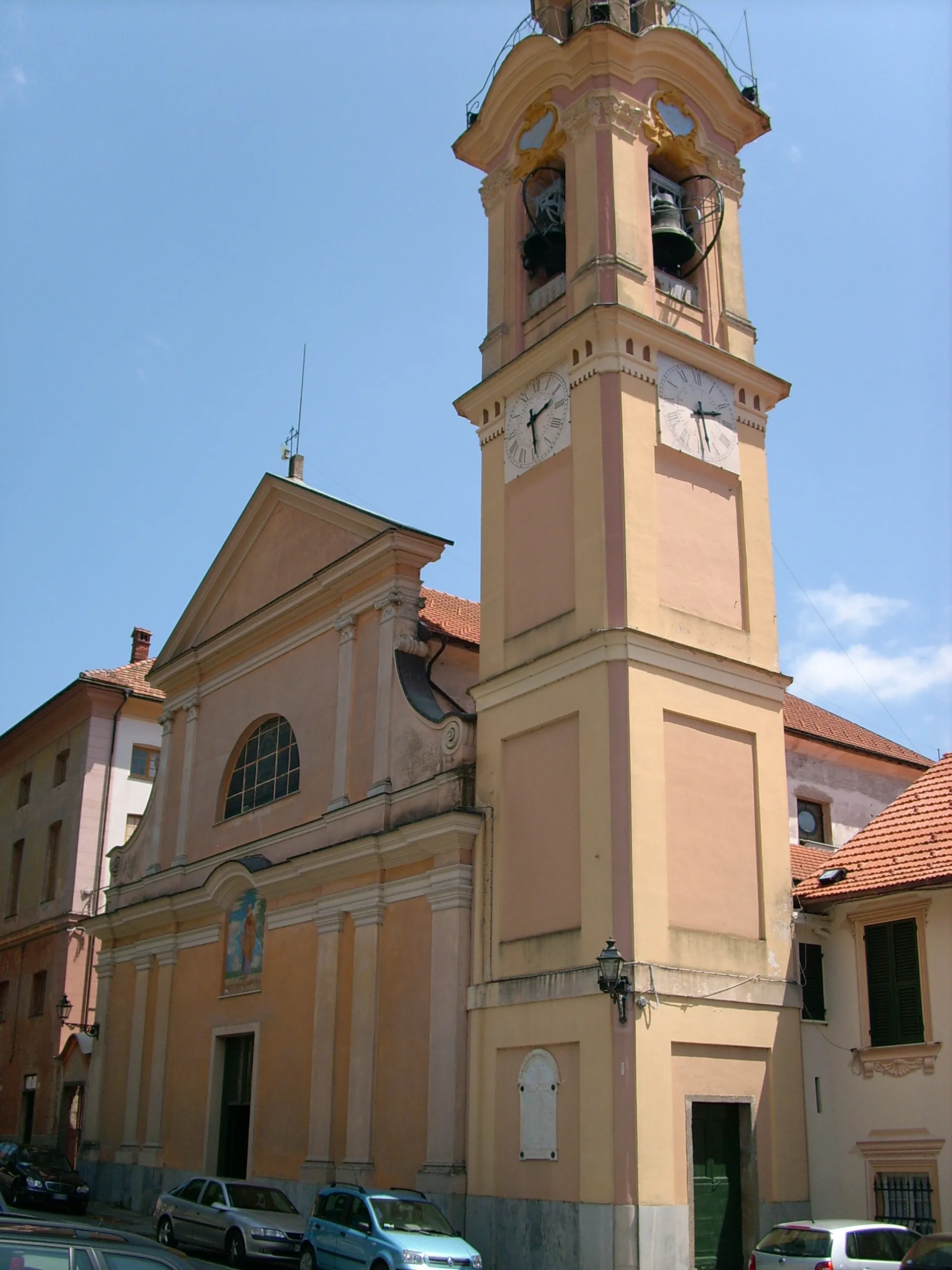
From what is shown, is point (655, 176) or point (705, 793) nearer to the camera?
point (705, 793)

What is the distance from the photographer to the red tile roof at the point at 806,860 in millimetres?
19953

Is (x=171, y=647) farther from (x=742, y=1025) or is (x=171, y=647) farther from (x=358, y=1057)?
(x=742, y=1025)

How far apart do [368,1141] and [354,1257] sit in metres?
4.43

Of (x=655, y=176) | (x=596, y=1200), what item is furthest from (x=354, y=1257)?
(x=655, y=176)

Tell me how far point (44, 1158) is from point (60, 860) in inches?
462

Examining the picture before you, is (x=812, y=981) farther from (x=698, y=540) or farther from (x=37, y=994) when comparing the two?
(x=37, y=994)

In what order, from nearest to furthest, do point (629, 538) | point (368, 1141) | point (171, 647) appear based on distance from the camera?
point (629, 538) < point (368, 1141) < point (171, 647)

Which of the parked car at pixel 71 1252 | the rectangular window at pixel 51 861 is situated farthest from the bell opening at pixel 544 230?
the rectangular window at pixel 51 861

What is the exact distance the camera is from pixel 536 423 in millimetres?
20328

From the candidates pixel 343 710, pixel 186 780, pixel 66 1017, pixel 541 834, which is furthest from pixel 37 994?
pixel 541 834

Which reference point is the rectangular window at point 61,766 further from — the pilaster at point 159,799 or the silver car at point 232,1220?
the silver car at point 232,1220

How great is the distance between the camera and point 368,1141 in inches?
768

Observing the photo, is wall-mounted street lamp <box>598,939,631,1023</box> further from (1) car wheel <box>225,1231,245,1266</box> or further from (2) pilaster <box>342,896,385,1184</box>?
(1) car wheel <box>225,1231,245,1266</box>

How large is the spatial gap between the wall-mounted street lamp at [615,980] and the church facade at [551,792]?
118 mm
